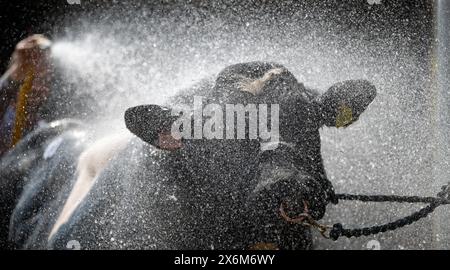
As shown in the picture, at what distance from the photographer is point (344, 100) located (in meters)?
1.71

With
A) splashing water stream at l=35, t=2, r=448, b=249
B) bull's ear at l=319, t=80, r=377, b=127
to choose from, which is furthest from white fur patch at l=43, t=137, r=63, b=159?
bull's ear at l=319, t=80, r=377, b=127

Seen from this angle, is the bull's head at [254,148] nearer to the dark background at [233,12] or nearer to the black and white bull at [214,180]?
the black and white bull at [214,180]

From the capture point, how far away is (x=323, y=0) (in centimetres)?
301

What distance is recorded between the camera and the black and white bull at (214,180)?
4.79 ft

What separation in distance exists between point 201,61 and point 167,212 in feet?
6.44

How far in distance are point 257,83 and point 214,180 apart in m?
0.41

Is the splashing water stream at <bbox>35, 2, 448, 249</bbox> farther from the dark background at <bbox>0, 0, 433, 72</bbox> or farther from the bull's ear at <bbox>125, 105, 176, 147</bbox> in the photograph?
the bull's ear at <bbox>125, 105, 176, 147</bbox>

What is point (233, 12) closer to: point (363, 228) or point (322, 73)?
point (322, 73)

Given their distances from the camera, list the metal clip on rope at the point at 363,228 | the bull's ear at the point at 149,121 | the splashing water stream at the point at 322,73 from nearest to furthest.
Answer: the metal clip on rope at the point at 363,228 → the bull's ear at the point at 149,121 → the splashing water stream at the point at 322,73

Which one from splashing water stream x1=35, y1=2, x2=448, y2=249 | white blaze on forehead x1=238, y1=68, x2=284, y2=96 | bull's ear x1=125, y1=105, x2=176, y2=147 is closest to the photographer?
bull's ear x1=125, y1=105, x2=176, y2=147

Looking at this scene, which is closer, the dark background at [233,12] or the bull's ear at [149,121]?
the bull's ear at [149,121]

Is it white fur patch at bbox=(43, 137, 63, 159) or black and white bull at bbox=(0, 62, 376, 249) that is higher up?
black and white bull at bbox=(0, 62, 376, 249)

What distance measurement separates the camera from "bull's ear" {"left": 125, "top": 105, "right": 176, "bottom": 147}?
1554 millimetres

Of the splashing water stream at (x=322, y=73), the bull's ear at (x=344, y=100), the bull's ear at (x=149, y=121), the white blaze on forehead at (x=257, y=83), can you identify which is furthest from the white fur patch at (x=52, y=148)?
the bull's ear at (x=344, y=100)
